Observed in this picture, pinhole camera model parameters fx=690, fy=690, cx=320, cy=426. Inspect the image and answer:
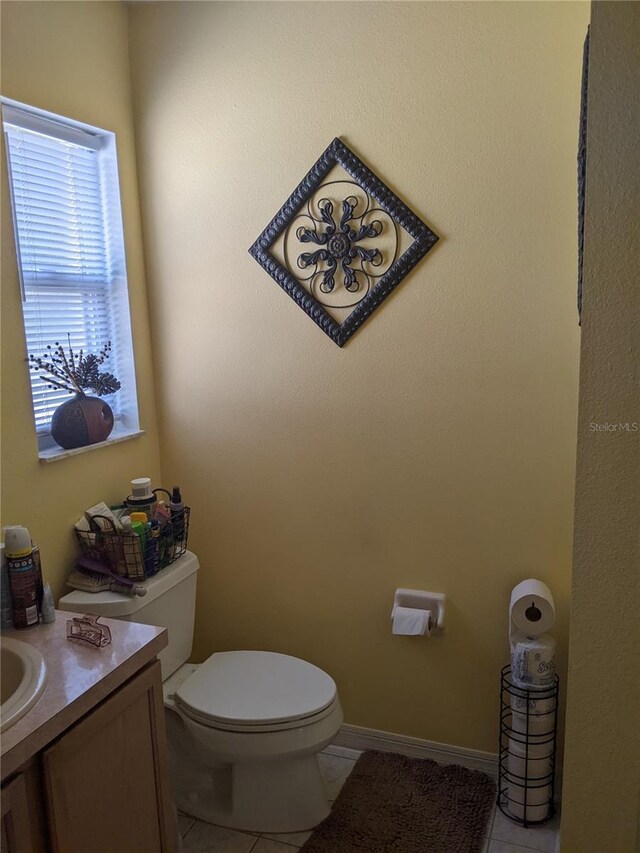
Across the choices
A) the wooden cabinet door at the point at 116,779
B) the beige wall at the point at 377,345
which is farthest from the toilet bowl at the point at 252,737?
the beige wall at the point at 377,345

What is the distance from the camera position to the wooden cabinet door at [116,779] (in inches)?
52.5

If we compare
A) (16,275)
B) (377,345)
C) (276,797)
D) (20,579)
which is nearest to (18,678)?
(20,579)

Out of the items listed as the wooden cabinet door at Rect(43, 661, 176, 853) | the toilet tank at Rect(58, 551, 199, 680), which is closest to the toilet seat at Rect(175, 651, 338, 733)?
the toilet tank at Rect(58, 551, 199, 680)

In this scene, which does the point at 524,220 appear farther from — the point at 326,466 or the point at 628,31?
the point at 326,466

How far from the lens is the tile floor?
194cm

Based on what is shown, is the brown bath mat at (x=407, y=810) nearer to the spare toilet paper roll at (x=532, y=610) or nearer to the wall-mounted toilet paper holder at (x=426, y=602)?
the wall-mounted toilet paper holder at (x=426, y=602)

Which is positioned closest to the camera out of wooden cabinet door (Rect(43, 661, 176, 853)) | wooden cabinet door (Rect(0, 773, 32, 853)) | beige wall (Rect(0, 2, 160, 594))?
wooden cabinet door (Rect(0, 773, 32, 853))

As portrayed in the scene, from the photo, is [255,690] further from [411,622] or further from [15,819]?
[15,819]

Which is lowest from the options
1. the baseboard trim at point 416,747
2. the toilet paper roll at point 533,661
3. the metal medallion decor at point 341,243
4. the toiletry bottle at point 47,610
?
the baseboard trim at point 416,747

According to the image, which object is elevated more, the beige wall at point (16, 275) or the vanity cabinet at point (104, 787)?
the beige wall at point (16, 275)

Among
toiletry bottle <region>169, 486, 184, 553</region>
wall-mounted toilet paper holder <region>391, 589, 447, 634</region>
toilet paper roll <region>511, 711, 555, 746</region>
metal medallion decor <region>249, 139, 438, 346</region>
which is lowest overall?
toilet paper roll <region>511, 711, 555, 746</region>

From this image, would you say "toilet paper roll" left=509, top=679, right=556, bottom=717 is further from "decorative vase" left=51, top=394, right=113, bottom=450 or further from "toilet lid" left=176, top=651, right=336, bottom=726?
"decorative vase" left=51, top=394, right=113, bottom=450

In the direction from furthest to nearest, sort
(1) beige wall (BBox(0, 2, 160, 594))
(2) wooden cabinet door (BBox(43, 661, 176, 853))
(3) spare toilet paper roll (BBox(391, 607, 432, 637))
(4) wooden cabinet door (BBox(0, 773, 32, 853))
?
(3) spare toilet paper roll (BBox(391, 607, 432, 637))
(1) beige wall (BBox(0, 2, 160, 594))
(2) wooden cabinet door (BBox(43, 661, 176, 853))
(4) wooden cabinet door (BBox(0, 773, 32, 853))

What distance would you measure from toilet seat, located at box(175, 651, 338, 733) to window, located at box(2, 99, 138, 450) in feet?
2.83
